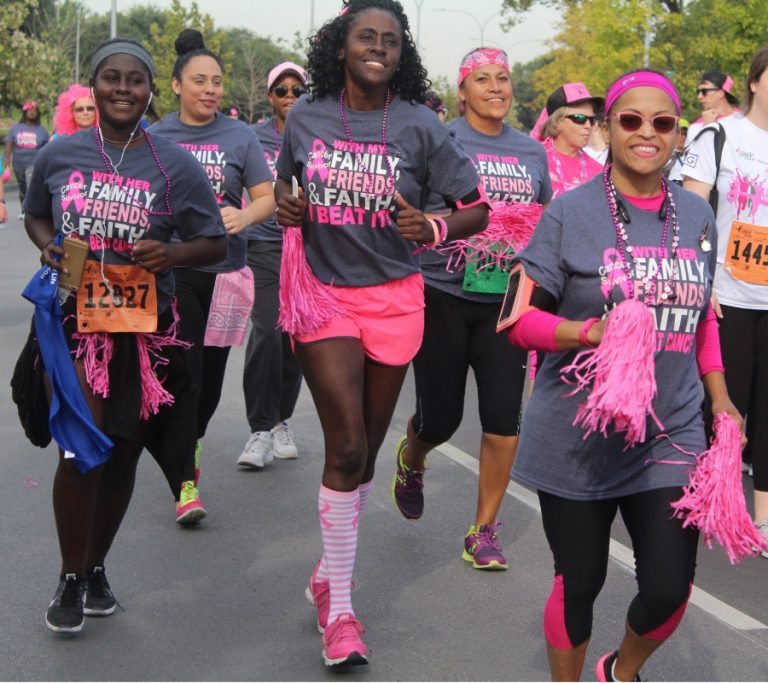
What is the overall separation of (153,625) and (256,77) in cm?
6909

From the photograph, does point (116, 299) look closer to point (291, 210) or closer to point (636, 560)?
point (291, 210)

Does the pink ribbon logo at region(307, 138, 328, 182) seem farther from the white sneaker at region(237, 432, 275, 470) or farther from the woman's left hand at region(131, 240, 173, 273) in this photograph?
the white sneaker at region(237, 432, 275, 470)

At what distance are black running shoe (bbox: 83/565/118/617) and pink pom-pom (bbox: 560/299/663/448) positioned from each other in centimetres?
223

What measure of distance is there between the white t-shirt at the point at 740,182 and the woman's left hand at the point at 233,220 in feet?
6.82

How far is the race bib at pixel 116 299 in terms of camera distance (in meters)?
4.62

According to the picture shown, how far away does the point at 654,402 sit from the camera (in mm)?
3689

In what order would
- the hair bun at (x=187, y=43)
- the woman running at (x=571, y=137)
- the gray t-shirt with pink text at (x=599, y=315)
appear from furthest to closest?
the woman running at (x=571, y=137), the hair bun at (x=187, y=43), the gray t-shirt with pink text at (x=599, y=315)

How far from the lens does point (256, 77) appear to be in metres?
71.8

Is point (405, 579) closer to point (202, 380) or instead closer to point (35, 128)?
point (202, 380)

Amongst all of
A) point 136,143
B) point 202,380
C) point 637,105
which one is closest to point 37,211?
point 136,143

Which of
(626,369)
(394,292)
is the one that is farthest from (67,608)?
(626,369)

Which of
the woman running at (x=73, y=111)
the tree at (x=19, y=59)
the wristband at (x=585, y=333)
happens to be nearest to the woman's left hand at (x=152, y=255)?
the wristband at (x=585, y=333)

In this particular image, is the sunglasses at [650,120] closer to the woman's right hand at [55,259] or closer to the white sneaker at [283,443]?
the woman's right hand at [55,259]

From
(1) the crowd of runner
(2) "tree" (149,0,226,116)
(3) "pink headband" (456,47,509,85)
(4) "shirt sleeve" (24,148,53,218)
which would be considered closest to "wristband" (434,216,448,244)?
(1) the crowd of runner
